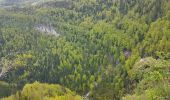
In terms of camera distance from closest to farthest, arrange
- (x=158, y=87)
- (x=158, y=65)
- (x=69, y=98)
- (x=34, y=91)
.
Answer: (x=158, y=65) < (x=158, y=87) < (x=69, y=98) < (x=34, y=91)

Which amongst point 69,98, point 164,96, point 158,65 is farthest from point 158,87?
point 69,98

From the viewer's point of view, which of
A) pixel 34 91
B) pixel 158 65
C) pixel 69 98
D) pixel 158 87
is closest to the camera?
pixel 158 65

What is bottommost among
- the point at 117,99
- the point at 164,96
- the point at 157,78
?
the point at 117,99

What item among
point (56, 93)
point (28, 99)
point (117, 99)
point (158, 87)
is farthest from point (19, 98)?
point (158, 87)

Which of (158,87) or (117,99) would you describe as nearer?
(158,87)

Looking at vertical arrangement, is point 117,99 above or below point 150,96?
below

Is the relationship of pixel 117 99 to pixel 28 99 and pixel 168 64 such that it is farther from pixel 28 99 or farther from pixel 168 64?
pixel 168 64

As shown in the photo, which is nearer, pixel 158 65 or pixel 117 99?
pixel 158 65

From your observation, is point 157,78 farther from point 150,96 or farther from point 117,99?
point 117,99

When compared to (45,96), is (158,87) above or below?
above
